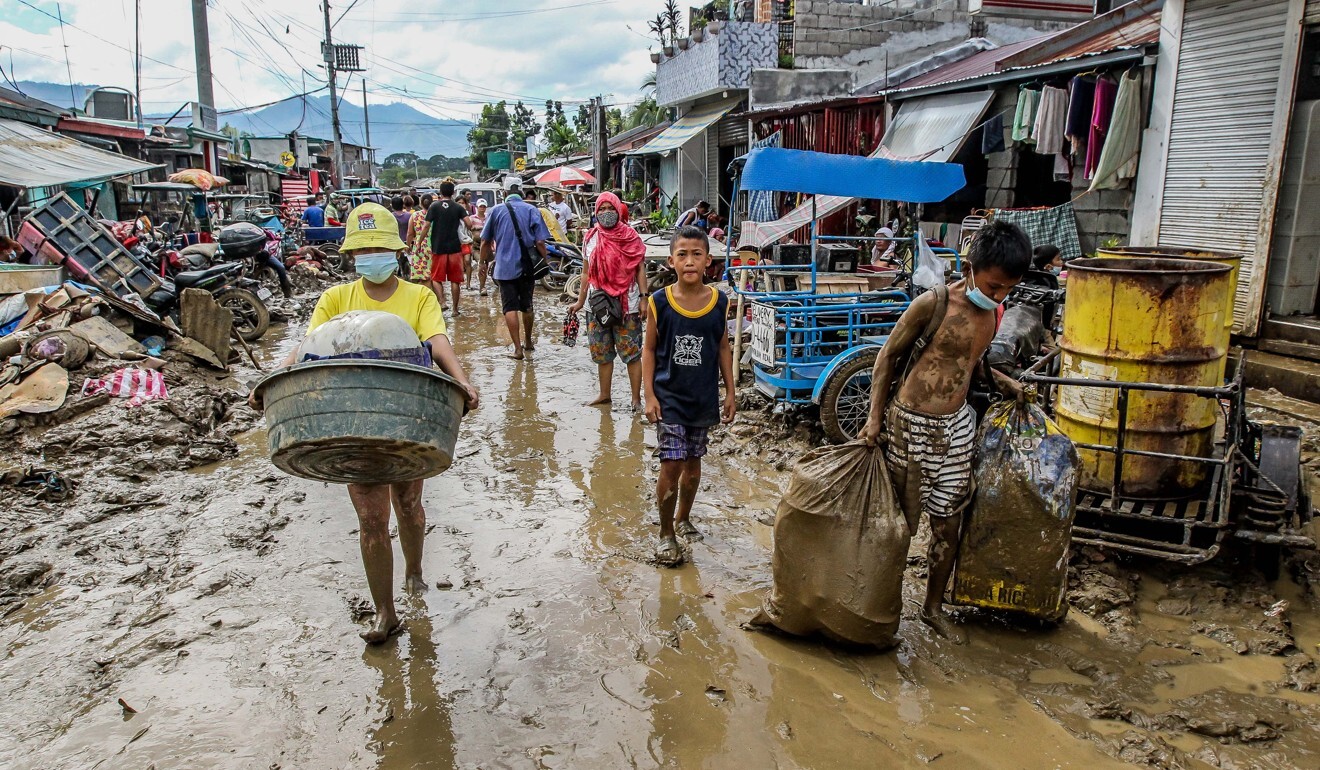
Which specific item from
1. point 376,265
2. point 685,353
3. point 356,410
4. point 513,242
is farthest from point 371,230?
point 513,242

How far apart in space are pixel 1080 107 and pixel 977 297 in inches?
286

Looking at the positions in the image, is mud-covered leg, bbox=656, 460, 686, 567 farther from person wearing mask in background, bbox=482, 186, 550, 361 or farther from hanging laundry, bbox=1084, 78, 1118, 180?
hanging laundry, bbox=1084, 78, 1118, 180

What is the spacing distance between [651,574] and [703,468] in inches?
69.2

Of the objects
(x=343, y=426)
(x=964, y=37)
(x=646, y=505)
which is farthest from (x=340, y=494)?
(x=964, y=37)

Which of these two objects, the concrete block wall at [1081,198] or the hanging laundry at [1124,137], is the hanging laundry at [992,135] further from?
the hanging laundry at [1124,137]

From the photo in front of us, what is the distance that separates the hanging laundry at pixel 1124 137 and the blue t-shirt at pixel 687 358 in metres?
6.62

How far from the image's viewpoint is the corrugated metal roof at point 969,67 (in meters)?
12.1

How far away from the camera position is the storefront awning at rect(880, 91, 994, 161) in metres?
11.0

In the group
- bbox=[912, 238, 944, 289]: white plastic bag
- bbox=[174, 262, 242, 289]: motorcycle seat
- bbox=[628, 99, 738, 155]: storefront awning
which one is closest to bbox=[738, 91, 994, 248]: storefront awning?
bbox=[912, 238, 944, 289]: white plastic bag

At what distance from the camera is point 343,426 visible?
256 cm

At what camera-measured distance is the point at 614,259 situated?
6637mm

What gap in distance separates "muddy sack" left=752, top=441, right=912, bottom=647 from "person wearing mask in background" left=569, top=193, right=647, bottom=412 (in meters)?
3.53

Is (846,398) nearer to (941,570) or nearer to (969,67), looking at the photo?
(941,570)

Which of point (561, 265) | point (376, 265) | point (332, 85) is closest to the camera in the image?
point (376, 265)
